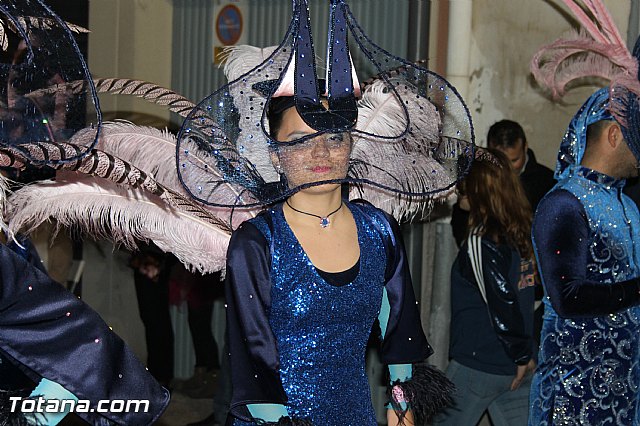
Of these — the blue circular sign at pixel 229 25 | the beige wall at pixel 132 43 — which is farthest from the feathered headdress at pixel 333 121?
the blue circular sign at pixel 229 25

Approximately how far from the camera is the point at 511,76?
6359mm

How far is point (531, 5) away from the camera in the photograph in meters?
6.21

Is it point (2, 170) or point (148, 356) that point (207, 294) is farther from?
point (2, 170)

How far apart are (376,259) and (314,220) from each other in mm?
222

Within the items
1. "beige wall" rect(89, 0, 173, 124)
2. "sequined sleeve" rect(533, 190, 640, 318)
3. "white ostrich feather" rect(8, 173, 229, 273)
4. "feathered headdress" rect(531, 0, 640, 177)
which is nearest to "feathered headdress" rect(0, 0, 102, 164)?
"white ostrich feather" rect(8, 173, 229, 273)

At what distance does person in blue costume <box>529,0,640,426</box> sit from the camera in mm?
3621

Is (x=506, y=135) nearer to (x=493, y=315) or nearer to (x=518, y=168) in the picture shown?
(x=518, y=168)

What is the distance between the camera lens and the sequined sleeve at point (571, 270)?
3.58 metres

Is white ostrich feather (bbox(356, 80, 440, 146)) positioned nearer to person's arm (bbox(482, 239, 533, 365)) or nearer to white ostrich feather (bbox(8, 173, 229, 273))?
white ostrich feather (bbox(8, 173, 229, 273))

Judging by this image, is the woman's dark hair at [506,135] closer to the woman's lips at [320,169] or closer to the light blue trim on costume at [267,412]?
the woman's lips at [320,169]

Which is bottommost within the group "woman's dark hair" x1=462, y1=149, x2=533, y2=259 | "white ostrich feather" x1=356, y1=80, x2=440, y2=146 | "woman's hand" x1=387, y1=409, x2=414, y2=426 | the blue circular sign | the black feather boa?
"woman's hand" x1=387, y1=409, x2=414, y2=426

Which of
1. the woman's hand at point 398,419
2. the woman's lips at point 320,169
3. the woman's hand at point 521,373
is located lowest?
the woman's hand at point 521,373

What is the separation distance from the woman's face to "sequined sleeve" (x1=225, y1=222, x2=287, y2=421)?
Answer: 24 centimetres

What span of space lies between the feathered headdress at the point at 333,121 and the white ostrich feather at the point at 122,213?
0.61 feet
